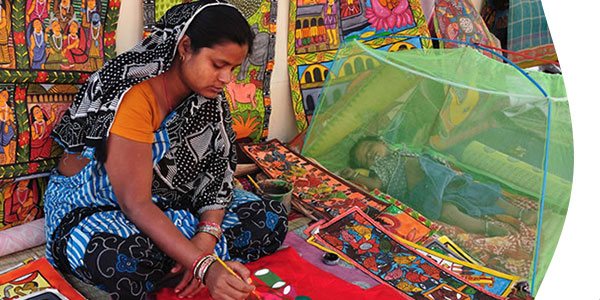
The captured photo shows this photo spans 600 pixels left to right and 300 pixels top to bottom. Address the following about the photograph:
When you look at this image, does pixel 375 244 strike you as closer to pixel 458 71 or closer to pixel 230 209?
pixel 230 209

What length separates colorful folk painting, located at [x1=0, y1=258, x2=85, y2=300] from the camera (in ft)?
4.46

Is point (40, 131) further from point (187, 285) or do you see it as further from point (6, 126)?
point (187, 285)

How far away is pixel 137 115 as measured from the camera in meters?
1.35

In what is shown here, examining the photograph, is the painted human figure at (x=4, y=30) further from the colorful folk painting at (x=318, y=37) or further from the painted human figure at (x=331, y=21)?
the painted human figure at (x=331, y=21)

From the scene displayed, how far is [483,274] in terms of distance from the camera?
66.7 inches

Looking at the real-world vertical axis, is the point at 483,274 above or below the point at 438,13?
below

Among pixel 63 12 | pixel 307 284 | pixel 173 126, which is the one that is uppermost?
pixel 63 12

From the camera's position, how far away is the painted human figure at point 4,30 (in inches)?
59.4

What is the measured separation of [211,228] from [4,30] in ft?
2.77

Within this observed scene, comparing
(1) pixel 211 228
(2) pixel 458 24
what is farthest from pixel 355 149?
(2) pixel 458 24

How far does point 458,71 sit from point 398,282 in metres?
0.89

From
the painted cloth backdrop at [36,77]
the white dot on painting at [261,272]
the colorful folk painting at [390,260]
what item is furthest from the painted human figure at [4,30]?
the colorful folk painting at [390,260]

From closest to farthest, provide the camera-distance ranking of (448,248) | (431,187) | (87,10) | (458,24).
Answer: (87,10) → (448,248) → (431,187) → (458,24)

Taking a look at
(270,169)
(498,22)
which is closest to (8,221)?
(270,169)
